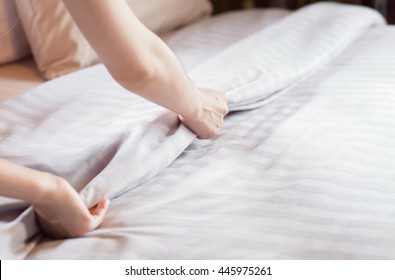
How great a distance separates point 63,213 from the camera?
82 centimetres

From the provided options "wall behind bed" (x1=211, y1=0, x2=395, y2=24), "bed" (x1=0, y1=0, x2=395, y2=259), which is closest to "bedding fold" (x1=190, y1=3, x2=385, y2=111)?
"bed" (x1=0, y1=0, x2=395, y2=259)

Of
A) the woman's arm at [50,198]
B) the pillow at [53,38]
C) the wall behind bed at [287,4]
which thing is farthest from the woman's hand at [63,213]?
the wall behind bed at [287,4]

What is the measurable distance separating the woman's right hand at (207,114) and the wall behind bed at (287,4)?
50.8 inches

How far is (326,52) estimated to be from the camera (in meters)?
1.51

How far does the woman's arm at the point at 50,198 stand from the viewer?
2.63ft

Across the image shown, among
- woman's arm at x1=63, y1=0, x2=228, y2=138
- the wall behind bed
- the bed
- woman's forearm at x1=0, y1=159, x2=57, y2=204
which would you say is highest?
woman's arm at x1=63, y1=0, x2=228, y2=138

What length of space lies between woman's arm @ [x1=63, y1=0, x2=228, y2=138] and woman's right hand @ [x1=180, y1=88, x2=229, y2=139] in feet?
0.15

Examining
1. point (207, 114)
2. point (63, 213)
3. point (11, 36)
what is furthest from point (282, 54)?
point (63, 213)

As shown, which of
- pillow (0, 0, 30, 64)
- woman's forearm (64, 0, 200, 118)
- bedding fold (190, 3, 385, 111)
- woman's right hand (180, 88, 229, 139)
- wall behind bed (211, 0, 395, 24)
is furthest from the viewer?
wall behind bed (211, 0, 395, 24)

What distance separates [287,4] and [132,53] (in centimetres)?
163

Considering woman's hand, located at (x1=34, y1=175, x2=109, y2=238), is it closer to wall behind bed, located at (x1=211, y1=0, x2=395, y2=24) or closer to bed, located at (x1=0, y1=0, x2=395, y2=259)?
bed, located at (x1=0, y1=0, x2=395, y2=259)

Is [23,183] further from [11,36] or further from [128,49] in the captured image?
[11,36]

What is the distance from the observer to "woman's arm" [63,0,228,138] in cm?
78
